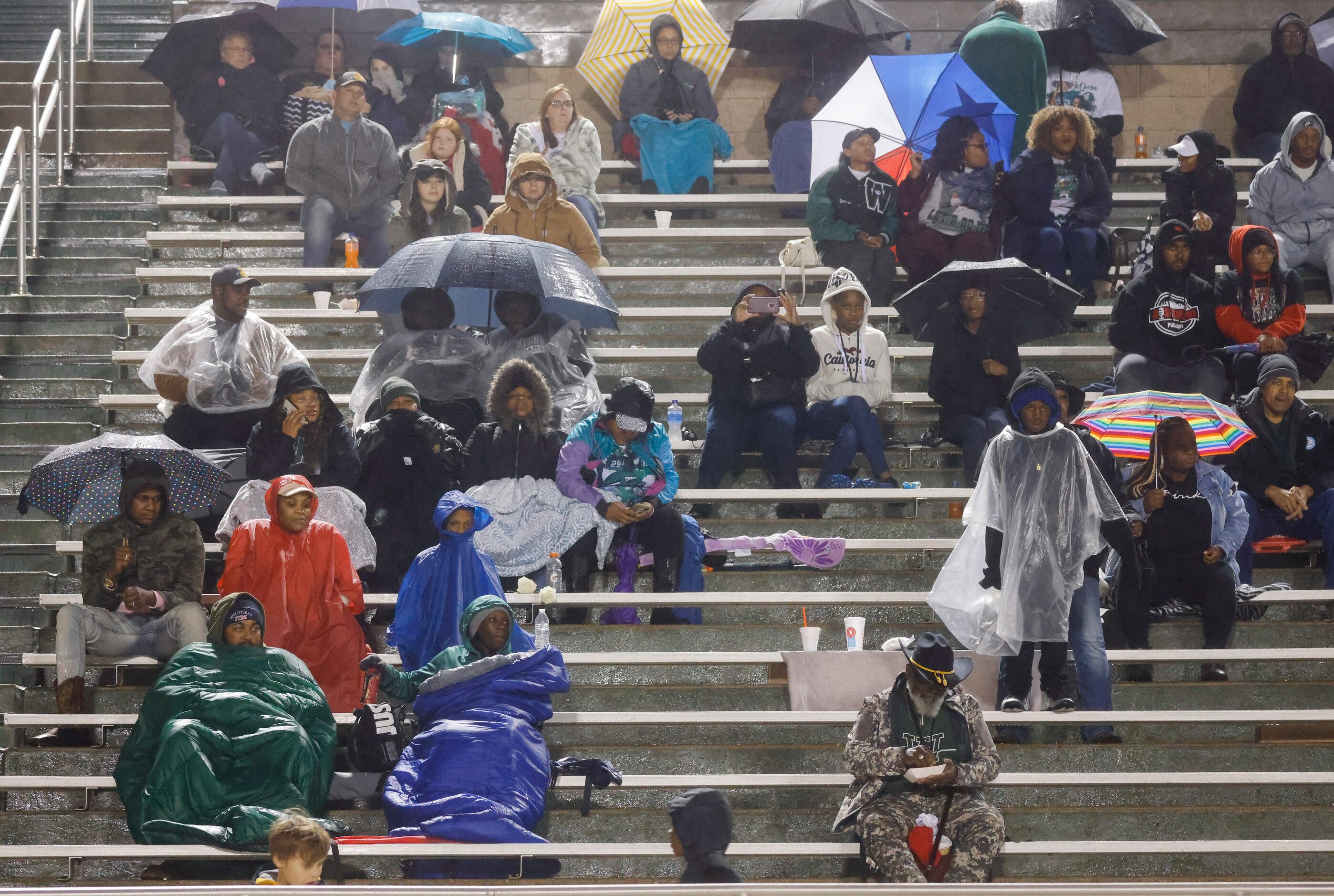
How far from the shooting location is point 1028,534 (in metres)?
8.83

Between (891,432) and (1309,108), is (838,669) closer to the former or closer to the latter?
(891,432)

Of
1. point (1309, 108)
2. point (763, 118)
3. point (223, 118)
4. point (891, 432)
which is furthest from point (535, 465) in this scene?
point (1309, 108)

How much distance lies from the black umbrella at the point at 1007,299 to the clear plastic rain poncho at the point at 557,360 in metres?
1.70

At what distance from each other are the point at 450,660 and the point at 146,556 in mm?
1532

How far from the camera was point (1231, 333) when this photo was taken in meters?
10.7

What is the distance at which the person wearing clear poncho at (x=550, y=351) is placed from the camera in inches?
402

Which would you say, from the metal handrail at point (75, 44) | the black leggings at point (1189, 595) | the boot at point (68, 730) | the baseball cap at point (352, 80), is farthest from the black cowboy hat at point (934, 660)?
the metal handrail at point (75, 44)

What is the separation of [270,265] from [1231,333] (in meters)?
5.73

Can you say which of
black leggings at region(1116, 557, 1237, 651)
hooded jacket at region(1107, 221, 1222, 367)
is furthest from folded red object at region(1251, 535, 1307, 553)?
hooded jacket at region(1107, 221, 1222, 367)

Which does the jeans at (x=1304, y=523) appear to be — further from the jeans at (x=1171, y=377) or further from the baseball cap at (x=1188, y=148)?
the baseball cap at (x=1188, y=148)

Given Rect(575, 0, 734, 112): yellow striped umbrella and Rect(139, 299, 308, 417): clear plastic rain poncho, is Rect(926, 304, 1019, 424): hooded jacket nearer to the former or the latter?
Rect(139, 299, 308, 417): clear plastic rain poncho

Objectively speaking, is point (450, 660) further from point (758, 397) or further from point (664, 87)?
point (664, 87)

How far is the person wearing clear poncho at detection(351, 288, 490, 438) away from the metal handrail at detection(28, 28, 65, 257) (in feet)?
9.87

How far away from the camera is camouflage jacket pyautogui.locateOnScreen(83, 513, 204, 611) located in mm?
8641
